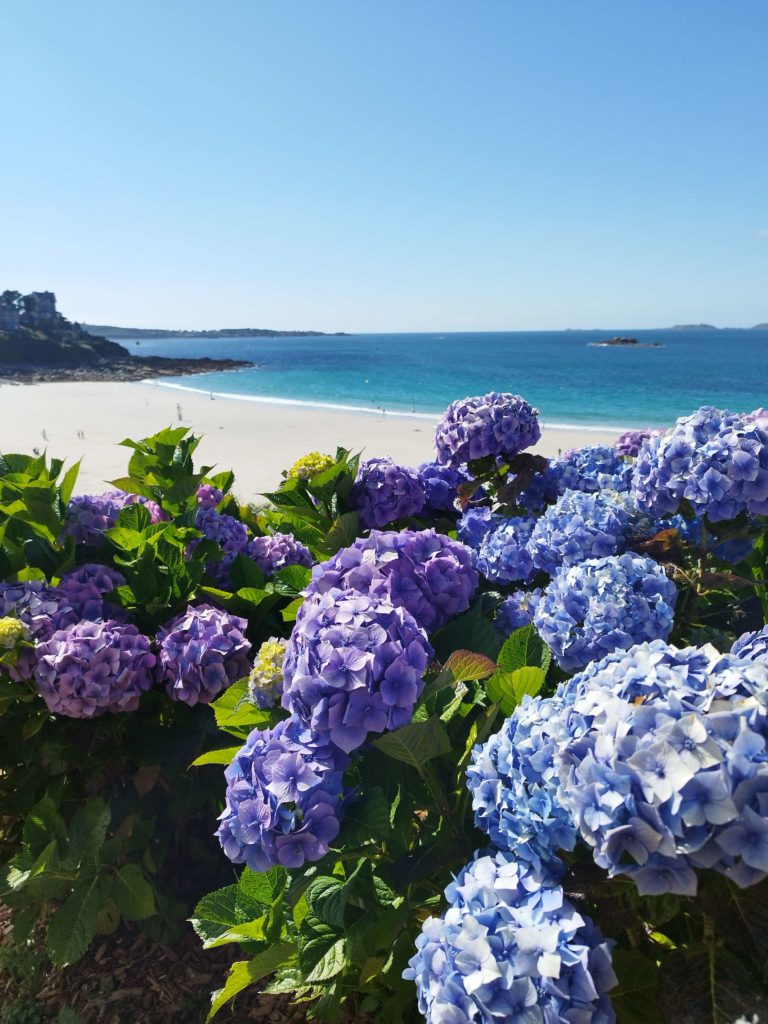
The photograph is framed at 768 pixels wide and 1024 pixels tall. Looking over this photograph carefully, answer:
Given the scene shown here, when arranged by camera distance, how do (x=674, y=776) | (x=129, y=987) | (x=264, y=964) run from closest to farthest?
(x=674, y=776), (x=264, y=964), (x=129, y=987)

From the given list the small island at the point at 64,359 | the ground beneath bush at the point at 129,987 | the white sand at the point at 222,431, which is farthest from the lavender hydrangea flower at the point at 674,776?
the small island at the point at 64,359

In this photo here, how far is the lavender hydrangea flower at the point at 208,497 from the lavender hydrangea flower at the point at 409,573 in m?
1.42

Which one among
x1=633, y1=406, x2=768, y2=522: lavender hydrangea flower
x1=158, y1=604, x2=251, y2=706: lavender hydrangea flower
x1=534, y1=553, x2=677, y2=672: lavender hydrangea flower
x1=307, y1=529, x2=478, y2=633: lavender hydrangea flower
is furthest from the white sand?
x1=534, y1=553, x2=677, y2=672: lavender hydrangea flower

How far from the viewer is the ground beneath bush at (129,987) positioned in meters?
2.26

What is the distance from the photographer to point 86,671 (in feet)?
6.97

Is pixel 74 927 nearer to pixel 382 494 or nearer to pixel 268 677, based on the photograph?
pixel 268 677

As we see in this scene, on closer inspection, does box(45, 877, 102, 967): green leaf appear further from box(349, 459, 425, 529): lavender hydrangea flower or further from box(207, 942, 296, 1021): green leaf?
box(349, 459, 425, 529): lavender hydrangea flower

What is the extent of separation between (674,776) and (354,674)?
1.88 ft

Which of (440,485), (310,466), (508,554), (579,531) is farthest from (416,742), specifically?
(440,485)

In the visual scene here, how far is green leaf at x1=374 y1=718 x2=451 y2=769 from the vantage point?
4.19 feet

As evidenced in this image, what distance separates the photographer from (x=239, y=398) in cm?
4459

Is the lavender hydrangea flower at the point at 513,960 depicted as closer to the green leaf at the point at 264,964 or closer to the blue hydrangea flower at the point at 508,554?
the green leaf at the point at 264,964

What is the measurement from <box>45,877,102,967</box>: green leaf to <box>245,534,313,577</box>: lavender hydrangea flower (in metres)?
1.26

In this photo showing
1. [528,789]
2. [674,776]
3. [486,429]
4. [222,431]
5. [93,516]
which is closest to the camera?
[674,776]
